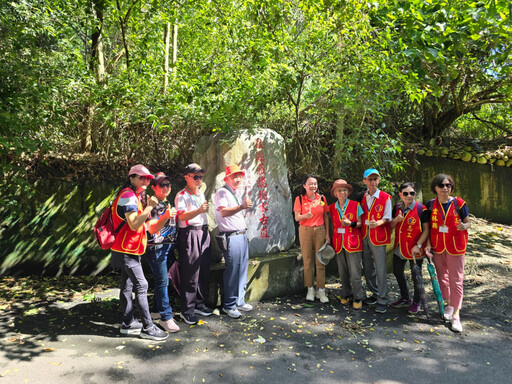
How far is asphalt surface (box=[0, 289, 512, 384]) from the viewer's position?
349 cm

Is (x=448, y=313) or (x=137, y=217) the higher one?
(x=137, y=217)

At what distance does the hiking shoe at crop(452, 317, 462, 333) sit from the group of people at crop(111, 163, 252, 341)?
2.46m

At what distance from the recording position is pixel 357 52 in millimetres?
5652

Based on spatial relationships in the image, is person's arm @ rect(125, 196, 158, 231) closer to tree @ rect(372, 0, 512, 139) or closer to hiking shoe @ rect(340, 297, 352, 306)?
hiking shoe @ rect(340, 297, 352, 306)

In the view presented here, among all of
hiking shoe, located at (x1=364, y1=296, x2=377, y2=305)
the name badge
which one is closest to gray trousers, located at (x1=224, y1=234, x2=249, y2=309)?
hiking shoe, located at (x1=364, y1=296, x2=377, y2=305)

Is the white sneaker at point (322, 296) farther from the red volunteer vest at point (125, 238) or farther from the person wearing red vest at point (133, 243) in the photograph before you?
the red volunteer vest at point (125, 238)

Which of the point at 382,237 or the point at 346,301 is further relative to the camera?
the point at 346,301

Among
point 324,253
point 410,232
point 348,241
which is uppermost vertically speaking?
point 410,232

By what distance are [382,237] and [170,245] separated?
271 cm

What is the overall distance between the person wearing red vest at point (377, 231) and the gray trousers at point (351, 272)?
0.20 m

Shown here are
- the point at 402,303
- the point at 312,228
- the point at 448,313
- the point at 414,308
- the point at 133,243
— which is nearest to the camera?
the point at 133,243

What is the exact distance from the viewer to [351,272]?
202 inches

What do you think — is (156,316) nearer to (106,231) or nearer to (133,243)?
(133,243)

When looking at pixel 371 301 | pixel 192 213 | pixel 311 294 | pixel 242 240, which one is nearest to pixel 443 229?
pixel 371 301
